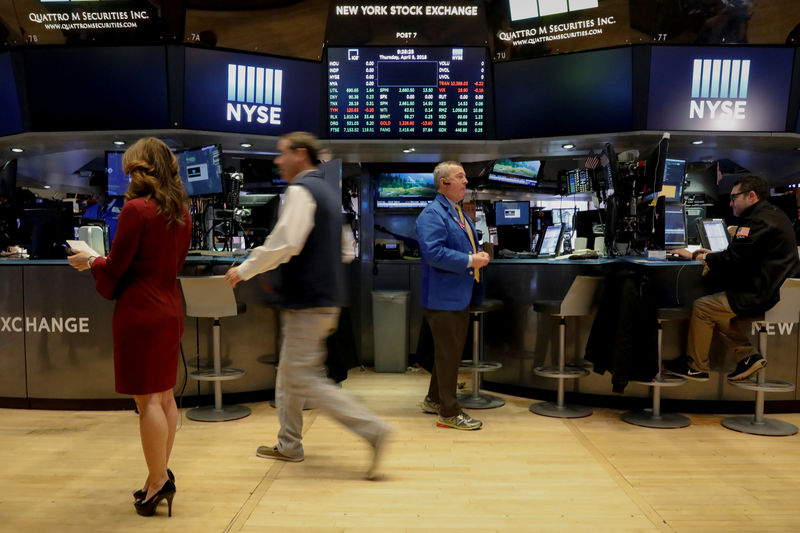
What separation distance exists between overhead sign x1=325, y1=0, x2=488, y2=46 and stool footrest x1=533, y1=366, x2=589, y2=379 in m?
3.11

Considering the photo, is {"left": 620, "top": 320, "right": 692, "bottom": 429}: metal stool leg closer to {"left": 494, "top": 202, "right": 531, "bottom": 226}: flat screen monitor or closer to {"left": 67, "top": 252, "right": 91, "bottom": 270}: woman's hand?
{"left": 494, "top": 202, "right": 531, "bottom": 226}: flat screen monitor

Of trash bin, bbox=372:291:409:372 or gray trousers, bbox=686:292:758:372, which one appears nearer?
gray trousers, bbox=686:292:758:372

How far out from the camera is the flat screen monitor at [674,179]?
16.7 ft

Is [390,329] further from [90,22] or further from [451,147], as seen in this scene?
[90,22]

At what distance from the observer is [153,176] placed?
2523mm

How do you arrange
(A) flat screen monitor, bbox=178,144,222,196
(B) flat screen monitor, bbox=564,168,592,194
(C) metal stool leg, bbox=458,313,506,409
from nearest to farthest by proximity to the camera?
(C) metal stool leg, bbox=458,313,506,409 → (A) flat screen monitor, bbox=178,144,222,196 → (B) flat screen monitor, bbox=564,168,592,194

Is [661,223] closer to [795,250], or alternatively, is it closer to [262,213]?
[795,250]

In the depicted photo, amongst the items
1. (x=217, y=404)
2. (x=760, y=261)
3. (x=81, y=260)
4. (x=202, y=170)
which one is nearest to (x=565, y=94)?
(x=760, y=261)

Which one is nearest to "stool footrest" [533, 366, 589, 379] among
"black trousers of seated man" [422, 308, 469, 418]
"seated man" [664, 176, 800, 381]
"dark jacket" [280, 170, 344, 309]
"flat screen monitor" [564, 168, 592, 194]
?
"seated man" [664, 176, 800, 381]

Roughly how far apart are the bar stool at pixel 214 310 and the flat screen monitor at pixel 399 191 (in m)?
2.73

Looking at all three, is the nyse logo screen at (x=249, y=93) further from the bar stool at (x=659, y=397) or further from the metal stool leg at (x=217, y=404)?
A: the bar stool at (x=659, y=397)

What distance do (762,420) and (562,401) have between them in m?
1.36

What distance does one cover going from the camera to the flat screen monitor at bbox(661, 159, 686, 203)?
5102 mm

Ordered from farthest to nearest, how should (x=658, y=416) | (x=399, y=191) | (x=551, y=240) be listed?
(x=399, y=191) → (x=551, y=240) → (x=658, y=416)
